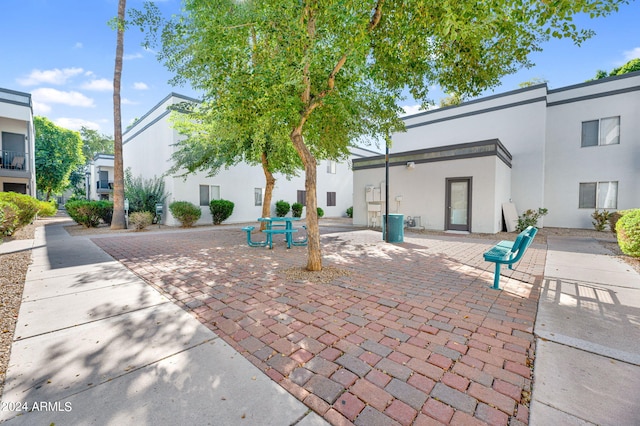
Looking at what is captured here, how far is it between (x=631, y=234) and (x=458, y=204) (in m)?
6.19

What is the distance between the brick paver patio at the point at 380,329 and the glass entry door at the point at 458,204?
5.75m

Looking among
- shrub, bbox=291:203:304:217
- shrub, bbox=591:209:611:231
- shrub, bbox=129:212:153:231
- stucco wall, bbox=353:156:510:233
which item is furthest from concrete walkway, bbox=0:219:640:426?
shrub, bbox=291:203:304:217

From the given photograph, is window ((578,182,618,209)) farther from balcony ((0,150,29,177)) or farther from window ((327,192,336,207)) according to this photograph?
balcony ((0,150,29,177))

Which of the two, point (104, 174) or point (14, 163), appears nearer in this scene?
point (14, 163)

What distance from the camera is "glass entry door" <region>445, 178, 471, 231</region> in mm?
12031

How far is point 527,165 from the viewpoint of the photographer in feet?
46.4

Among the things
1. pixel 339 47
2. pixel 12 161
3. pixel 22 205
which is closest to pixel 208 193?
pixel 22 205

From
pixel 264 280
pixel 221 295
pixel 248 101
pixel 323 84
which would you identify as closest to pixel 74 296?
pixel 221 295

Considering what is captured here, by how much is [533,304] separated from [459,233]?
8.50 meters

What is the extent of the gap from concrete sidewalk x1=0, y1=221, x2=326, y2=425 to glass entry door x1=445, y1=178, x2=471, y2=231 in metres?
12.0

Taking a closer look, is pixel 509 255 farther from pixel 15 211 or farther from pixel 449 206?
pixel 15 211

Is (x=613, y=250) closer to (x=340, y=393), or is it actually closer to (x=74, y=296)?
(x=340, y=393)

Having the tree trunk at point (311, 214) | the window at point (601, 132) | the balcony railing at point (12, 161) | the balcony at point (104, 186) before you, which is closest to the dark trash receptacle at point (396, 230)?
the tree trunk at point (311, 214)

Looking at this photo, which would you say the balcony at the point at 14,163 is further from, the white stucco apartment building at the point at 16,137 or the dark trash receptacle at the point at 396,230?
the dark trash receptacle at the point at 396,230
